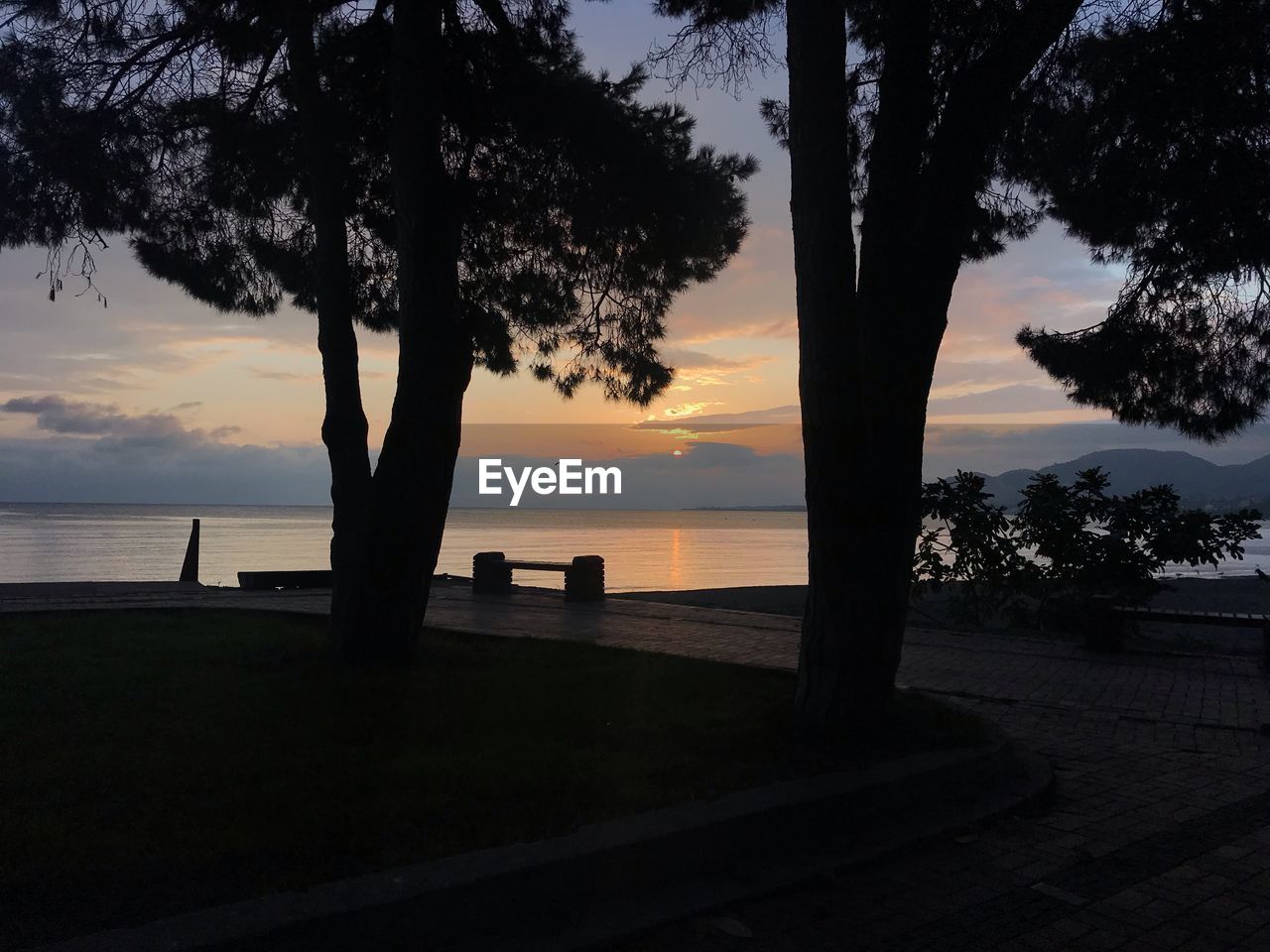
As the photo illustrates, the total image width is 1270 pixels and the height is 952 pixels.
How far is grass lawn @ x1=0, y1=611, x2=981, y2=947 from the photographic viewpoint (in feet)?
11.7

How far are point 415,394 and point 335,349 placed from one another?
0.89m

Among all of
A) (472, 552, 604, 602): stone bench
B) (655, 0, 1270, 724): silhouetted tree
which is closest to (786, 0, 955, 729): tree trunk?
(655, 0, 1270, 724): silhouetted tree

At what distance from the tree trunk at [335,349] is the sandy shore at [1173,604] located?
7.89 m

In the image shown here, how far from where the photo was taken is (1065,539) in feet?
40.5

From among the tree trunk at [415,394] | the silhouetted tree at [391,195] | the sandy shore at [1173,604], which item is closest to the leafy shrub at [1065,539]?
the sandy shore at [1173,604]

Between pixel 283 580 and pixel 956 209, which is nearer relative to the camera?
pixel 956 209

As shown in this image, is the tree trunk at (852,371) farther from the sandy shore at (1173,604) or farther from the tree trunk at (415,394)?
the sandy shore at (1173,604)

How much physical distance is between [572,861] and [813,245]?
3.56m

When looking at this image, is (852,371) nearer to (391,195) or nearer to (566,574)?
(391,195)

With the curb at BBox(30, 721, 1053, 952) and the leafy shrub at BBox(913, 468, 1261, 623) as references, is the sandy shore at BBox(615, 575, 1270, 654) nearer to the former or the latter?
the leafy shrub at BBox(913, 468, 1261, 623)

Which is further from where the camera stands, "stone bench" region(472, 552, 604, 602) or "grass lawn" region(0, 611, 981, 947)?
"stone bench" region(472, 552, 604, 602)

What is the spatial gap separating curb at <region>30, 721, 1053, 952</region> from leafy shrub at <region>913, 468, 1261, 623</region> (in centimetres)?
798

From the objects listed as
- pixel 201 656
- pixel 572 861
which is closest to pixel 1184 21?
pixel 572 861

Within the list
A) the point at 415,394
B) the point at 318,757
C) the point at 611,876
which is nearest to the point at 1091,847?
the point at 611,876
